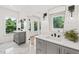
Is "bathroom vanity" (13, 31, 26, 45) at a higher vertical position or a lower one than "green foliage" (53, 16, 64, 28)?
lower

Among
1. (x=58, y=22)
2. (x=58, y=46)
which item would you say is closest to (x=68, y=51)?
(x=58, y=46)

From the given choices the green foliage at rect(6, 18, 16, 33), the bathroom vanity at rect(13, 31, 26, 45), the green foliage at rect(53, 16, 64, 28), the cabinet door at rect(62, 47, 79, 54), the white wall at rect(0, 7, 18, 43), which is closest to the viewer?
the cabinet door at rect(62, 47, 79, 54)

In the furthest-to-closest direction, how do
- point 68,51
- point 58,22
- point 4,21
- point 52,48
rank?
point 4,21, point 58,22, point 52,48, point 68,51

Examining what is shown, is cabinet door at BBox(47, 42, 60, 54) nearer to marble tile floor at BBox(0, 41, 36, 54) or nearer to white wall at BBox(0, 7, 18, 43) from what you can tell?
marble tile floor at BBox(0, 41, 36, 54)

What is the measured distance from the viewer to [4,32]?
5695 mm

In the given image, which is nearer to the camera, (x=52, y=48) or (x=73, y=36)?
(x=73, y=36)

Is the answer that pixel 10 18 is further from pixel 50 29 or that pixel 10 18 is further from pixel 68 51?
pixel 68 51

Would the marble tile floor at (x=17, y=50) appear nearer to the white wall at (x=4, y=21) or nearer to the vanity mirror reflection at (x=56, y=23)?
the vanity mirror reflection at (x=56, y=23)

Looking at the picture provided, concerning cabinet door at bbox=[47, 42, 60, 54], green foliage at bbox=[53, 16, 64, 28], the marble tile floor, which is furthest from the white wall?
cabinet door at bbox=[47, 42, 60, 54]

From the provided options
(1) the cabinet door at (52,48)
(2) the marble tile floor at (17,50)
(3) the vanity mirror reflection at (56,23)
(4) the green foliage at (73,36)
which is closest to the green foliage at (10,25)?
(2) the marble tile floor at (17,50)

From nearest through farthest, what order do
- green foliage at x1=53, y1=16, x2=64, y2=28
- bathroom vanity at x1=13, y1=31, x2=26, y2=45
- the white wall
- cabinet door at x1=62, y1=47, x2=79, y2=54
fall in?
cabinet door at x1=62, y1=47, x2=79, y2=54
green foliage at x1=53, y1=16, x2=64, y2=28
bathroom vanity at x1=13, y1=31, x2=26, y2=45
the white wall

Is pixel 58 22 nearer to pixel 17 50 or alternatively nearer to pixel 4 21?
pixel 17 50

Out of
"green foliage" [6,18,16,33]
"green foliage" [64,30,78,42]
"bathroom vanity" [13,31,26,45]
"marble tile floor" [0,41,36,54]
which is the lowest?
"marble tile floor" [0,41,36,54]

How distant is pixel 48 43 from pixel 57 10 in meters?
1.19
